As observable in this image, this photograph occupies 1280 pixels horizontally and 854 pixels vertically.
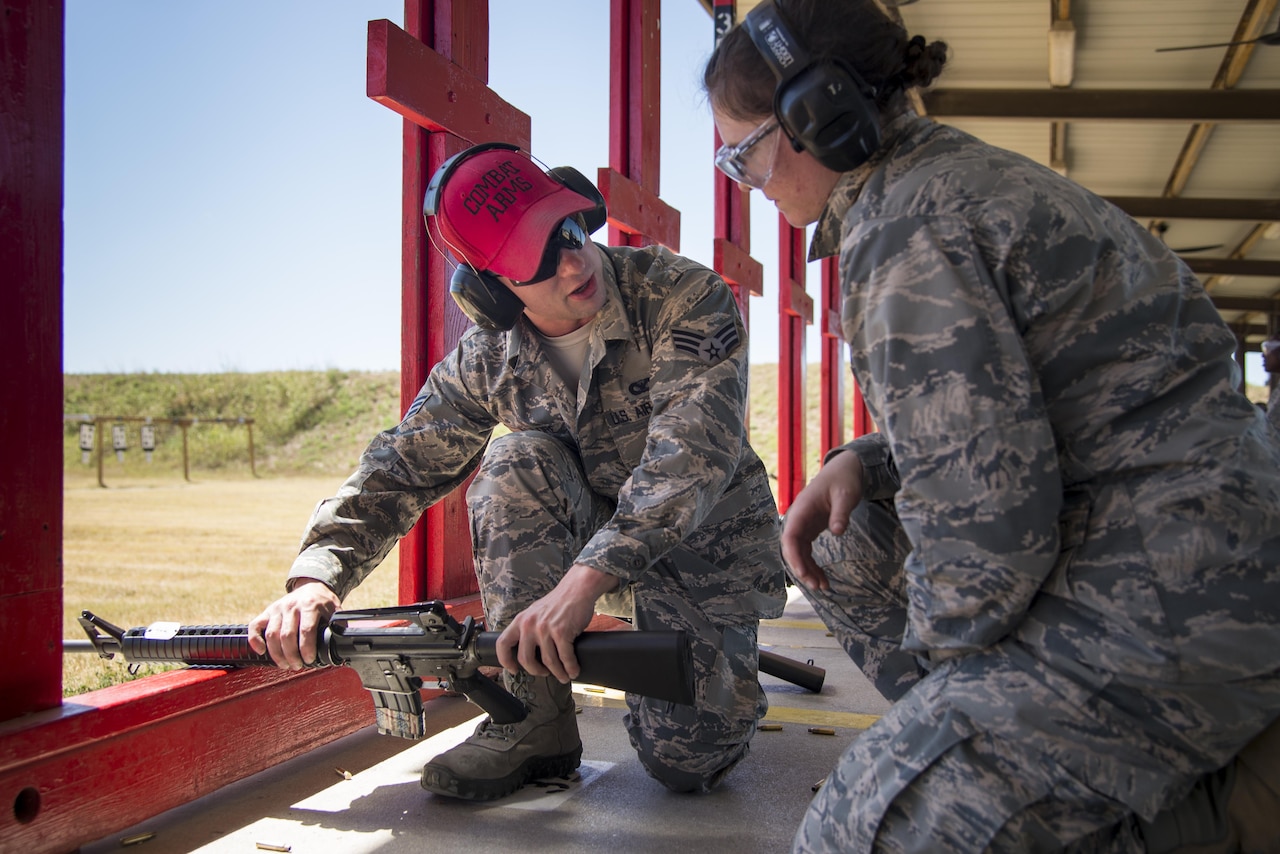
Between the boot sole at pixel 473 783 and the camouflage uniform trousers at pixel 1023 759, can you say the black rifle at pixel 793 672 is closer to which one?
the boot sole at pixel 473 783

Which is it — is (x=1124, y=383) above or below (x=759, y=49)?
below

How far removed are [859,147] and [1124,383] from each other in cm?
45

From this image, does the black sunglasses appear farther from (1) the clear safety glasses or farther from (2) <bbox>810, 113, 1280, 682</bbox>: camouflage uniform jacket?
(2) <bbox>810, 113, 1280, 682</bbox>: camouflage uniform jacket

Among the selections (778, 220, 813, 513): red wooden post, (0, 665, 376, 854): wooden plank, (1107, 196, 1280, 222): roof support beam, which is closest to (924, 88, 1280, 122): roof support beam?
(778, 220, 813, 513): red wooden post

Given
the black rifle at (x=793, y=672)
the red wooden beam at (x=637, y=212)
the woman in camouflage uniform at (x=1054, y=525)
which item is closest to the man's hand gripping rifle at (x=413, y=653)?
the woman in camouflage uniform at (x=1054, y=525)

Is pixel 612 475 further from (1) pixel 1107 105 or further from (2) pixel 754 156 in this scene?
(1) pixel 1107 105

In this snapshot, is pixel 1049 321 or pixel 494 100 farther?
pixel 494 100

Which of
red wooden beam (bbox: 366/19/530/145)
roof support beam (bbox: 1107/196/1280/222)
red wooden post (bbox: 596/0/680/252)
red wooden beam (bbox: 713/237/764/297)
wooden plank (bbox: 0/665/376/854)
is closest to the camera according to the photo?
wooden plank (bbox: 0/665/376/854)

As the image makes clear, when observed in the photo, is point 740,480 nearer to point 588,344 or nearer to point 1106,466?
point 588,344

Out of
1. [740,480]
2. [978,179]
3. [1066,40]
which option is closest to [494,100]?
[740,480]

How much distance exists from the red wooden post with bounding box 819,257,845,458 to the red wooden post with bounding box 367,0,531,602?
8.00 m

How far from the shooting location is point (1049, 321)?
1.14m

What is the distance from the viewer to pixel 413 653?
70.3 inches

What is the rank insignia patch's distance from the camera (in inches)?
76.0
